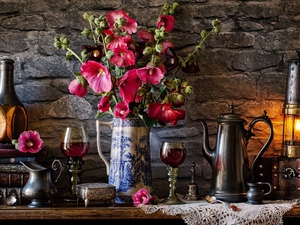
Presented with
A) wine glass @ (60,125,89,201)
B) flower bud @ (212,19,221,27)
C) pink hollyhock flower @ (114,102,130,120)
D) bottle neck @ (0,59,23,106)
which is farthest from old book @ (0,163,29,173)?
flower bud @ (212,19,221,27)

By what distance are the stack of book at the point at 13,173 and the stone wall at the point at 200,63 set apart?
0.89ft

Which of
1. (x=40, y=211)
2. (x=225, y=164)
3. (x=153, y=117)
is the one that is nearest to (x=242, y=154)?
(x=225, y=164)

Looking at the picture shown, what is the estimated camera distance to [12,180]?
1.90 metres

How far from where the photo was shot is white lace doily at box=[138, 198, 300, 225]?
1748 mm

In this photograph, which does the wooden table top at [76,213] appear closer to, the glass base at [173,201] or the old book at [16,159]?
the glass base at [173,201]

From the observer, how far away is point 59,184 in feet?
7.19

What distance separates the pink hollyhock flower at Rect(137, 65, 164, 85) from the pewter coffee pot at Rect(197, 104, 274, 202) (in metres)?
0.28

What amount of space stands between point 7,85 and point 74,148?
15.0 inches

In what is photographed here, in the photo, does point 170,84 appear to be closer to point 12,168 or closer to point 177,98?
point 177,98

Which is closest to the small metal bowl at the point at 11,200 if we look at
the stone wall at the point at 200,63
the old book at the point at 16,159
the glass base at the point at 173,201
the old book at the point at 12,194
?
the old book at the point at 12,194

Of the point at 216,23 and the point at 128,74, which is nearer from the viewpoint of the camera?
the point at 128,74

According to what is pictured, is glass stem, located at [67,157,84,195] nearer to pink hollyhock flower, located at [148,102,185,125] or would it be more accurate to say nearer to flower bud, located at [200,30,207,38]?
pink hollyhock flower, located at [148,102,185,125]

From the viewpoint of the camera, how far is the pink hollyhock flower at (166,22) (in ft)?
6.83

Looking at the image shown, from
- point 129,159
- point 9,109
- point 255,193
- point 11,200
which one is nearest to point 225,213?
point 255,193
